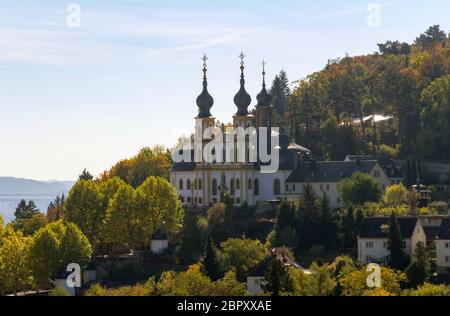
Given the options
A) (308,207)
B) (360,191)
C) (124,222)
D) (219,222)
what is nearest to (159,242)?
(124,222)

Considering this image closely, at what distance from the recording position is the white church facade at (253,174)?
4651 inches

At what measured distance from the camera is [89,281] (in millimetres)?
99812

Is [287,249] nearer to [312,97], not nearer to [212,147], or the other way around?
[212,147]

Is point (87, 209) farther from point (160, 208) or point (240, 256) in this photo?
point (240, 256)

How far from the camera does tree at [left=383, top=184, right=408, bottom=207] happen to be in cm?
10994

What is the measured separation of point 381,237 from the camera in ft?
A: 312

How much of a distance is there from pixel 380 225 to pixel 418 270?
35.4ft

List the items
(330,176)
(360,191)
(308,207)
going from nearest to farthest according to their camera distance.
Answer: (308,207), (360,191), (330,176)

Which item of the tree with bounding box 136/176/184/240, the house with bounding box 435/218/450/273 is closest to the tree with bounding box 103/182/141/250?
the tree with bounding box 136/176/184/240

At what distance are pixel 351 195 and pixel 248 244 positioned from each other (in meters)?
16.5

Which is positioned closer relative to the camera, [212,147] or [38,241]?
[38,241]

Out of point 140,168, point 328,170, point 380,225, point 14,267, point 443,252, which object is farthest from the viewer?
point 140,168
